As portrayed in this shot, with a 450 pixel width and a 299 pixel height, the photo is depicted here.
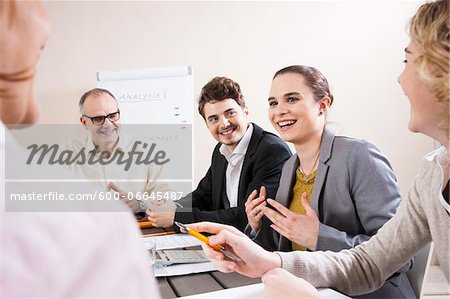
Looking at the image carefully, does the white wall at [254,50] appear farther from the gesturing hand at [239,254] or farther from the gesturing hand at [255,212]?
the gesturing hand at [239,254]

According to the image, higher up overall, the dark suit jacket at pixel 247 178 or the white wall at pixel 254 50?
the white wall at pixel 254 50

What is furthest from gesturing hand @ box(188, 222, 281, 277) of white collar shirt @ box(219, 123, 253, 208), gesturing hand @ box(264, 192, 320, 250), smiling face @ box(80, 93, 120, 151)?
smiling face @ box(80, 93, 120, 151)

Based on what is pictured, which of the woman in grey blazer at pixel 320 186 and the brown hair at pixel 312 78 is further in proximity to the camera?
the brown hair at pixel 312 78

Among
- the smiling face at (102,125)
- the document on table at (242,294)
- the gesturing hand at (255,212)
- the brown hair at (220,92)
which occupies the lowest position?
the document on table at (242,294)

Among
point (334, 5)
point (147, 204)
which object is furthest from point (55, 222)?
point (334, 5)

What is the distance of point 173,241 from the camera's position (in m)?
1.06

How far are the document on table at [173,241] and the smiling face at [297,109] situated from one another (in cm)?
38

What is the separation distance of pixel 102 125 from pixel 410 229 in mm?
1263

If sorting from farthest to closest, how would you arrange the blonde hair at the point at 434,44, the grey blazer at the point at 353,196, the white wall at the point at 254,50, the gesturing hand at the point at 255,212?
1. the white wall at the point at 254,50
2. the gesturing hand at the point at 255,212
3. the grey blazer at the point at 353,196
4. the blonde hair at the point at 434,44

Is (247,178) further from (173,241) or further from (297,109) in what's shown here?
(173,241)

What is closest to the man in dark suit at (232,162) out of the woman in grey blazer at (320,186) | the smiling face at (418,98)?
the woman in grey blazer at (320,186)

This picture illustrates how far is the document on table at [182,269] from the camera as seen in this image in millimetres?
771

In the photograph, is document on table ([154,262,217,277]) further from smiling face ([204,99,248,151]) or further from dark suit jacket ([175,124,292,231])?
smiling face ([204,99,248,151])

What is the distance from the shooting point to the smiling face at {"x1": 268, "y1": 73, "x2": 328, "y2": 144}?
1.22 metres
